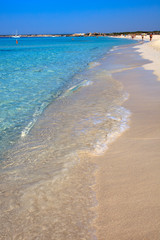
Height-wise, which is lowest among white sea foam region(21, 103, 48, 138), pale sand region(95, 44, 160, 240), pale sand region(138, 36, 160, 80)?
pale sand region(95, 44, 160, 240)

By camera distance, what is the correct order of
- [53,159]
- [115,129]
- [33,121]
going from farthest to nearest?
1. [33,121]
2. [115,129]
3. [53,159]

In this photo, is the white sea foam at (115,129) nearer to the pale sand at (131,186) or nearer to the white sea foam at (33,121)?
the pale sand at (131,186)

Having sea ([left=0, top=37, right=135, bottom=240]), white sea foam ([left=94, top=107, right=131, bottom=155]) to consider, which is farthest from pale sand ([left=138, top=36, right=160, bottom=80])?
white sea foam ([left=94, top=107, right=131, bottom=155])

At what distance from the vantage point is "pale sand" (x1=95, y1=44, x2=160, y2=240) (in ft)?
7.19

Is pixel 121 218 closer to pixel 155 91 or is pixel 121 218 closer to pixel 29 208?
pixel 29 208

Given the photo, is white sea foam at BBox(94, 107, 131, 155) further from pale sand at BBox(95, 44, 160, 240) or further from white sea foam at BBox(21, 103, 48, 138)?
white sea foam at BBox(21, 103, 48, 138)

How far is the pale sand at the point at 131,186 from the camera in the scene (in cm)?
219

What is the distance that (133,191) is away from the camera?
107 inches

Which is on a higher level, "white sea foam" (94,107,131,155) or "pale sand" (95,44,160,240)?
"white sea foam" (94,107,131,155)

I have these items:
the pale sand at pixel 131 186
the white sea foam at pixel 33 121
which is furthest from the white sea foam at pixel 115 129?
the white sea foam at pixel 33 121

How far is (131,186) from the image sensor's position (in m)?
2.84

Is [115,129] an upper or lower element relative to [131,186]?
upper

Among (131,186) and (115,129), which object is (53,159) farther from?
(115,129)

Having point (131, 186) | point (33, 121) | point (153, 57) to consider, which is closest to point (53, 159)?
point (131, 186)
